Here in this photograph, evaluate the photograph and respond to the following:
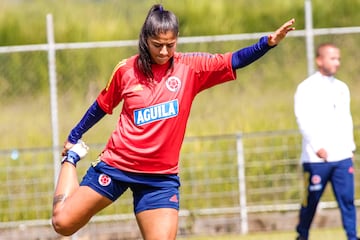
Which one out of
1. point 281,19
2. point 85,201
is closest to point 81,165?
point 281,19

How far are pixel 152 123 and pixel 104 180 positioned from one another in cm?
51

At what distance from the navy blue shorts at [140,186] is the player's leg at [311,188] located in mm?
3298

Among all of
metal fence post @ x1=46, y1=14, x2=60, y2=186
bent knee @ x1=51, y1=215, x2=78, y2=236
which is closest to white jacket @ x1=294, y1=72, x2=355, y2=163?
Answer: metal fence post @ x1=46, y1=14, x2=60, y2=186

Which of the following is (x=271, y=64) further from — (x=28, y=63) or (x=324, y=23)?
(x=28, y=63)

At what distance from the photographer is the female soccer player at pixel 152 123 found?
7012 millimetres

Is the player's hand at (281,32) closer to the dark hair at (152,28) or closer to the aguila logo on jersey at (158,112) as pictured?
the dark hair at (152,28)

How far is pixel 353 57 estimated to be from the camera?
13.9 m

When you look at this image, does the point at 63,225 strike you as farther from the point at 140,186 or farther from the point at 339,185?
the point at 339,185

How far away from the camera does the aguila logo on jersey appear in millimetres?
7012

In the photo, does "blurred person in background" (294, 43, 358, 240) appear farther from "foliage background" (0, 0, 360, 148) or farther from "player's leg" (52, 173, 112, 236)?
"player's leg" (52, 173, 112, 236)

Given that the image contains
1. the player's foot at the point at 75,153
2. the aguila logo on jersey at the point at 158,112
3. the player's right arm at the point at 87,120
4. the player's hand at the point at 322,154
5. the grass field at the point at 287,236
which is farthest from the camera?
the grass field at the point at 287,236

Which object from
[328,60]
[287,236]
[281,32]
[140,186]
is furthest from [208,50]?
[281,32]

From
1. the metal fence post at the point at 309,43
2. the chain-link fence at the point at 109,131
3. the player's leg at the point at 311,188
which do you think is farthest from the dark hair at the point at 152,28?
the metal fence post at the point at 309,43

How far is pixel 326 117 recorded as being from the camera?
1032cm
